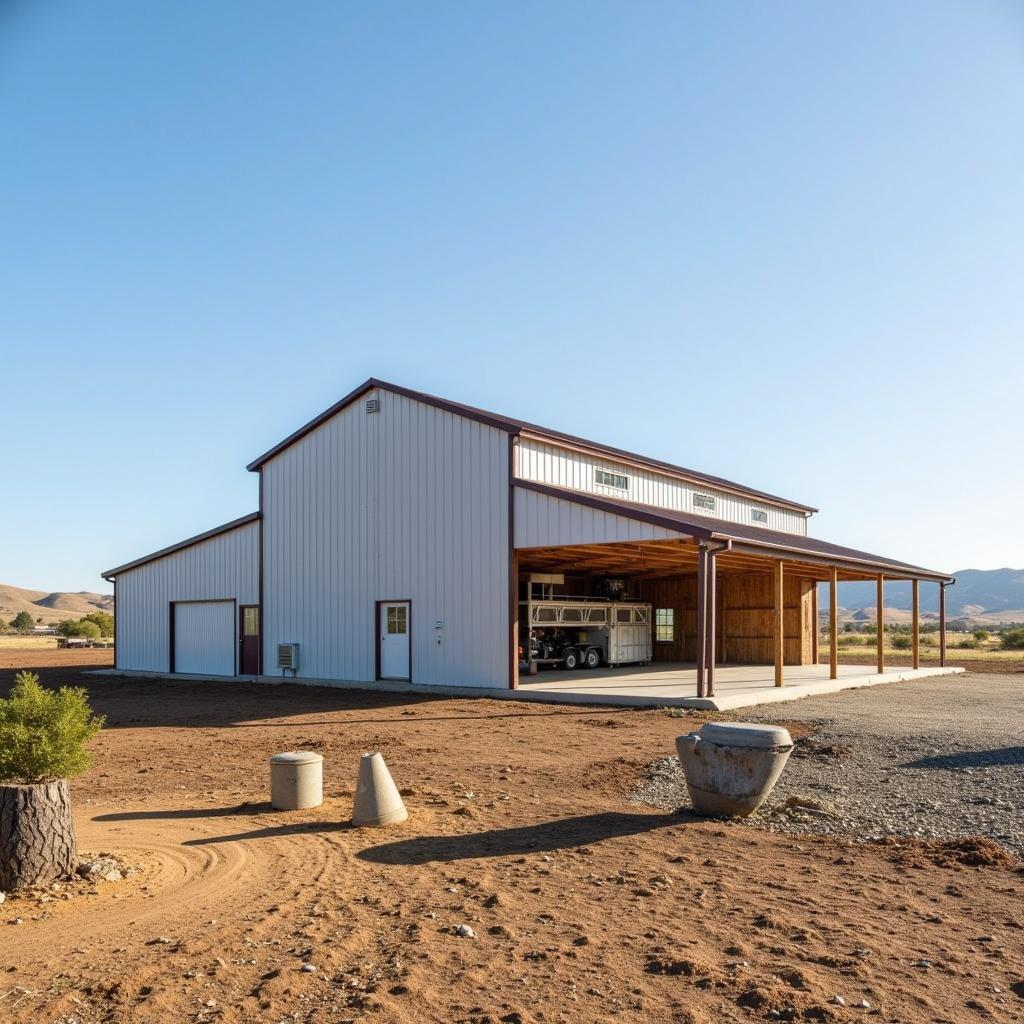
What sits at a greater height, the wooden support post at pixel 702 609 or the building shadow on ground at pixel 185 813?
the wooden support post at pixel 702 609

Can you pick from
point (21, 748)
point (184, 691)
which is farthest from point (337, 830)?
point (184, 691)

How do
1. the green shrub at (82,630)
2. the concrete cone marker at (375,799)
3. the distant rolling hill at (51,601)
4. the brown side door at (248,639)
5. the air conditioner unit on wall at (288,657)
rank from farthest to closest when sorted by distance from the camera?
the distant rolling hill at (51,601), the green shrub at (82,630), the brown side door at (248,639), the air conditioner unit on wall at (288,657), the concrete cone marker at (375,799)

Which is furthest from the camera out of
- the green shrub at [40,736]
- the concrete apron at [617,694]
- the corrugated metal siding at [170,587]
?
the corrugated metal siding at [170,587]

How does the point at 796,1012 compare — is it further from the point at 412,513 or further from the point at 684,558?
the point at 684,558

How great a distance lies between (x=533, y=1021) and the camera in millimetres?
4496

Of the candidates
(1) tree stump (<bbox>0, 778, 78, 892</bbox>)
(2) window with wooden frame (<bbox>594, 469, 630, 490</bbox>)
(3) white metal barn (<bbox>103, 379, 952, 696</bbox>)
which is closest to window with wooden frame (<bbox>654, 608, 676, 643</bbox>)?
(3) white metal barn (<bbox>103, 379, 952, 696</bbox>)

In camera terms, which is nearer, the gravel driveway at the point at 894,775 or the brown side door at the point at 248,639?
the gravel driveway at the point at 894,775

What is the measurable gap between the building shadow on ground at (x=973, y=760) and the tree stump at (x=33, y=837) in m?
9.28

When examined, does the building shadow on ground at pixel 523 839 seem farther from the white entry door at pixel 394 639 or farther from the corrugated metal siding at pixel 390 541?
the white entry door at pixel 394 639

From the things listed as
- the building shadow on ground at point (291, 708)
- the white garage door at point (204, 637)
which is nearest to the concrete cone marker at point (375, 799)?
the building shadow on ground at point (291, 708)

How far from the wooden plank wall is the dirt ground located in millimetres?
21711

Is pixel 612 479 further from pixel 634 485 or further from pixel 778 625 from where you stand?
pixel 778 625

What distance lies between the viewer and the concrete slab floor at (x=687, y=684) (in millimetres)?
18188

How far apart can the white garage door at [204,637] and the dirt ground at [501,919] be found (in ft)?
55.8
